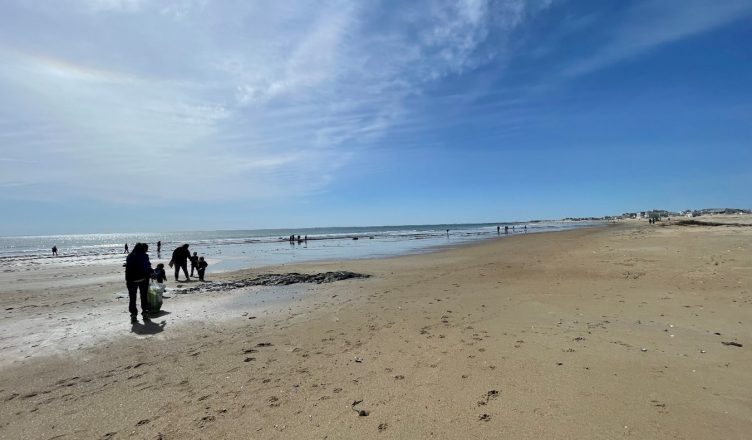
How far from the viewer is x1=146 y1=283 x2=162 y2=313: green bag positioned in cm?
1073

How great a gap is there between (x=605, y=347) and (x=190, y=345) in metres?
7.62

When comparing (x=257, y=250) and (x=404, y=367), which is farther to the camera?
(x=257, y=250)

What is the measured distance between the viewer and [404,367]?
233 inches

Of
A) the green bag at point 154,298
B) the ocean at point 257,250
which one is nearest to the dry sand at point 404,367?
the green bag at point 154,298

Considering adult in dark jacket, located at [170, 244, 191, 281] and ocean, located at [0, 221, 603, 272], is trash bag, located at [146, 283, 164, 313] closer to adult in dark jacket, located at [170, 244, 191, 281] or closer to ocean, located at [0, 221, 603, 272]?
adult in dark jacket, located at [170, 244, 191, 281]

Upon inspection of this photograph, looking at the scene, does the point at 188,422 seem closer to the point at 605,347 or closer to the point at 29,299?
the point at 605,347

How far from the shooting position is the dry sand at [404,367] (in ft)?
13.9

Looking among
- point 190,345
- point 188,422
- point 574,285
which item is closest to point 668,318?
point 574,285

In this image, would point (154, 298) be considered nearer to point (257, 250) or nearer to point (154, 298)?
point (154, 298)

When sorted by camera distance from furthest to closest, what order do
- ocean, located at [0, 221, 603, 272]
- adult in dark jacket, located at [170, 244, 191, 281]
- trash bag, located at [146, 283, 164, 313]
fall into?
1. ocean, located at [0, 221, 603, 272]
2. adult in dark jacket, located at [170, 244, 191, 281]
3. trash bag, located at [146, 283, 164, 313]

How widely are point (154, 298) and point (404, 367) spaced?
27.2 feet

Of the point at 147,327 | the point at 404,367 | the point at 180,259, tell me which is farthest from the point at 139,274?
the point at 404,367

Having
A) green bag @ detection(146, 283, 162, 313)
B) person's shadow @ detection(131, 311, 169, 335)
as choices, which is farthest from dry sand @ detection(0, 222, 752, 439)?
green bag @ detection(146, 283, 162, 313)

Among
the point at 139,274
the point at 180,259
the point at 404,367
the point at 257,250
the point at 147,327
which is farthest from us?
the point at 257,250
